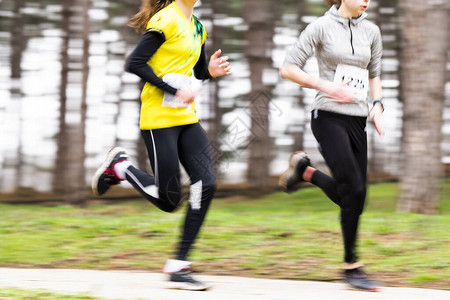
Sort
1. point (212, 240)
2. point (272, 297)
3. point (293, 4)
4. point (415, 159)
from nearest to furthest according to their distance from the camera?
point (272, 297)
point (212, 240)
point (415, 159)
point (293, 4)

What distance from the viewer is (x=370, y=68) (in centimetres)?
461

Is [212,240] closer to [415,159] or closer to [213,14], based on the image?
[415,159]

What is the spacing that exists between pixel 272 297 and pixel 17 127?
1395 cm

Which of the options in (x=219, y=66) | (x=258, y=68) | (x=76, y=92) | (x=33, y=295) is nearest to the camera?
(x=33, y=295)

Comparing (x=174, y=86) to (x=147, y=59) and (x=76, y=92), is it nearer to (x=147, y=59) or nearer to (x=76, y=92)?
(x=147, y=59)

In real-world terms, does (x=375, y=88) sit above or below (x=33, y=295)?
above

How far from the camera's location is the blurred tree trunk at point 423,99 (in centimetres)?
896

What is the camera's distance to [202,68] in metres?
4.79

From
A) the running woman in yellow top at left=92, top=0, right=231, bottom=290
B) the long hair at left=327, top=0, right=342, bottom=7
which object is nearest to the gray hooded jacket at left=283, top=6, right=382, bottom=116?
the long hair at left=327, top=0, right=342, bottom=7

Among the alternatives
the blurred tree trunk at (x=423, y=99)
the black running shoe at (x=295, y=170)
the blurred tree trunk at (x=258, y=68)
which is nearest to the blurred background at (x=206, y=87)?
the blurred tree trunk at (x=258, y=68)

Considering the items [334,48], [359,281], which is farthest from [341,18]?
[359,281]

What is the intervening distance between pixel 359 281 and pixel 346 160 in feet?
2.83

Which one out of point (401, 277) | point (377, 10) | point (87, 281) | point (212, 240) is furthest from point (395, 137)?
point (87, 281)

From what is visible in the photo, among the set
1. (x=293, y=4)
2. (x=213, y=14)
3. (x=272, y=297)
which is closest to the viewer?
(x=272, y=297)
